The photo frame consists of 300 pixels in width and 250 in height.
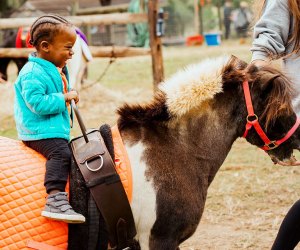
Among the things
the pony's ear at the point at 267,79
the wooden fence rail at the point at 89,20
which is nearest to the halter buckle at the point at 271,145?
the pony's ear at the point at 267,79

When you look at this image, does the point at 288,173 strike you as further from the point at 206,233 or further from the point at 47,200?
the point at 47,200

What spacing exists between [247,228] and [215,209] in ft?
1.71

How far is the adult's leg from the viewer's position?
10.7 ft

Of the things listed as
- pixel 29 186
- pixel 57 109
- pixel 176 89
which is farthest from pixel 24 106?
pixel 176 89

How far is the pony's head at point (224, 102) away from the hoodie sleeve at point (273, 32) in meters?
0.25

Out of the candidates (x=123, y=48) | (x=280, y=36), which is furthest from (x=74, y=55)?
(x=280, y=36)

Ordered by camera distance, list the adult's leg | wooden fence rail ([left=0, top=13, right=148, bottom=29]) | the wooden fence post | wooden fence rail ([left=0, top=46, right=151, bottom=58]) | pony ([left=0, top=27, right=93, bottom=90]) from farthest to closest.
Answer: wooden fence rail ([left=0, top=13, right=148, bottom=29]), wooden fence rail ([left=0, top=46, right=151, bottom=58]), the wooden fence post, pony ([left=0, top=27, right=93, bottom=90]), the adult's leg

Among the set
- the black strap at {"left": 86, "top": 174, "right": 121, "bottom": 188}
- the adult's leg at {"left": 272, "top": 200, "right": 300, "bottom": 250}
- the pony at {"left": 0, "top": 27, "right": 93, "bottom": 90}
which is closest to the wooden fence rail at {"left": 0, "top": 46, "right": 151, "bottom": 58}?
the pony at {"left": 0, "top": 27, "right": 93, "bottom": 90}

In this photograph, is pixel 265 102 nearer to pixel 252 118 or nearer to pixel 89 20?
pixel 252 118

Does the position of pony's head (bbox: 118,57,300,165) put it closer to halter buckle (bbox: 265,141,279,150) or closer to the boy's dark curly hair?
halter buckle (bbox: 265,141,279,150)

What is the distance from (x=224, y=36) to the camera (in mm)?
29125

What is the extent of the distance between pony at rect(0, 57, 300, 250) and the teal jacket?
240mm

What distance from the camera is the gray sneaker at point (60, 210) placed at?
2486 millimetres

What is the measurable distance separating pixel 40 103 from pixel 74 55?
606 cm
